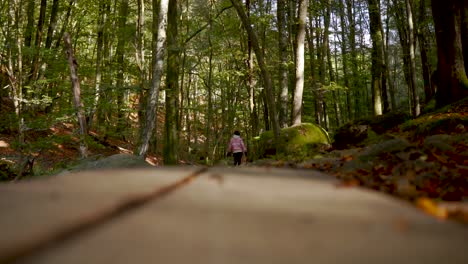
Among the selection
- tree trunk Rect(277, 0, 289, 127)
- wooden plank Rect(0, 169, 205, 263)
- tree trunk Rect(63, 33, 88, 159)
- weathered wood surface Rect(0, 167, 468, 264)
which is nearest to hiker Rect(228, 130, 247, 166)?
tree trunk Rect(277, 0, 289, 127)

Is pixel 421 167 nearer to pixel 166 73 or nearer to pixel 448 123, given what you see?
pixel 448 123

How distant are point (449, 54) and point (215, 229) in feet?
38.0

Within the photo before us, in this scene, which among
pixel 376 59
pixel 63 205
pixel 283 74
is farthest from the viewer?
pixel 376 59

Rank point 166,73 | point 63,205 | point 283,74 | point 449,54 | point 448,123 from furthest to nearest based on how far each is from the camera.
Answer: point 283,74 → point 166,73 → point 449,54 → point 448,123 → point 63,205

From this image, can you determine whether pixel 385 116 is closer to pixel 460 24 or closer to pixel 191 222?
pixel 460 24

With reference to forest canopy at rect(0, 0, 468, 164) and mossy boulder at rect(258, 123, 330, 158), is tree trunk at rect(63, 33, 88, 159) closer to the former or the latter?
forest canopy at rect(0, 0, 468, 164)

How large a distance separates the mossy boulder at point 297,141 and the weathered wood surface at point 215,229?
34.4ft

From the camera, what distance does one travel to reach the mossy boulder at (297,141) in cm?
1241

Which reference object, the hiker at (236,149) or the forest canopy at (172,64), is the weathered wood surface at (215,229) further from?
the hiker at (236,149)

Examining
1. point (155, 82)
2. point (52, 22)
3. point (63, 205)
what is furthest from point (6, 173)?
point (52, 22)

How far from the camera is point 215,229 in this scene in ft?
3.52

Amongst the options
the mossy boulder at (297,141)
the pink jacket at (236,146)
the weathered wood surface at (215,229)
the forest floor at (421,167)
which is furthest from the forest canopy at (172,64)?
the weathered wood surface at (215,229)

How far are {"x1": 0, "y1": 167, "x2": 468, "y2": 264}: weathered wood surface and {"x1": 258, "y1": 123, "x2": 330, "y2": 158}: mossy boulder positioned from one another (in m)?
10.5

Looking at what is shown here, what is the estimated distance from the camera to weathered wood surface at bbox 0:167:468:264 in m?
0.88
